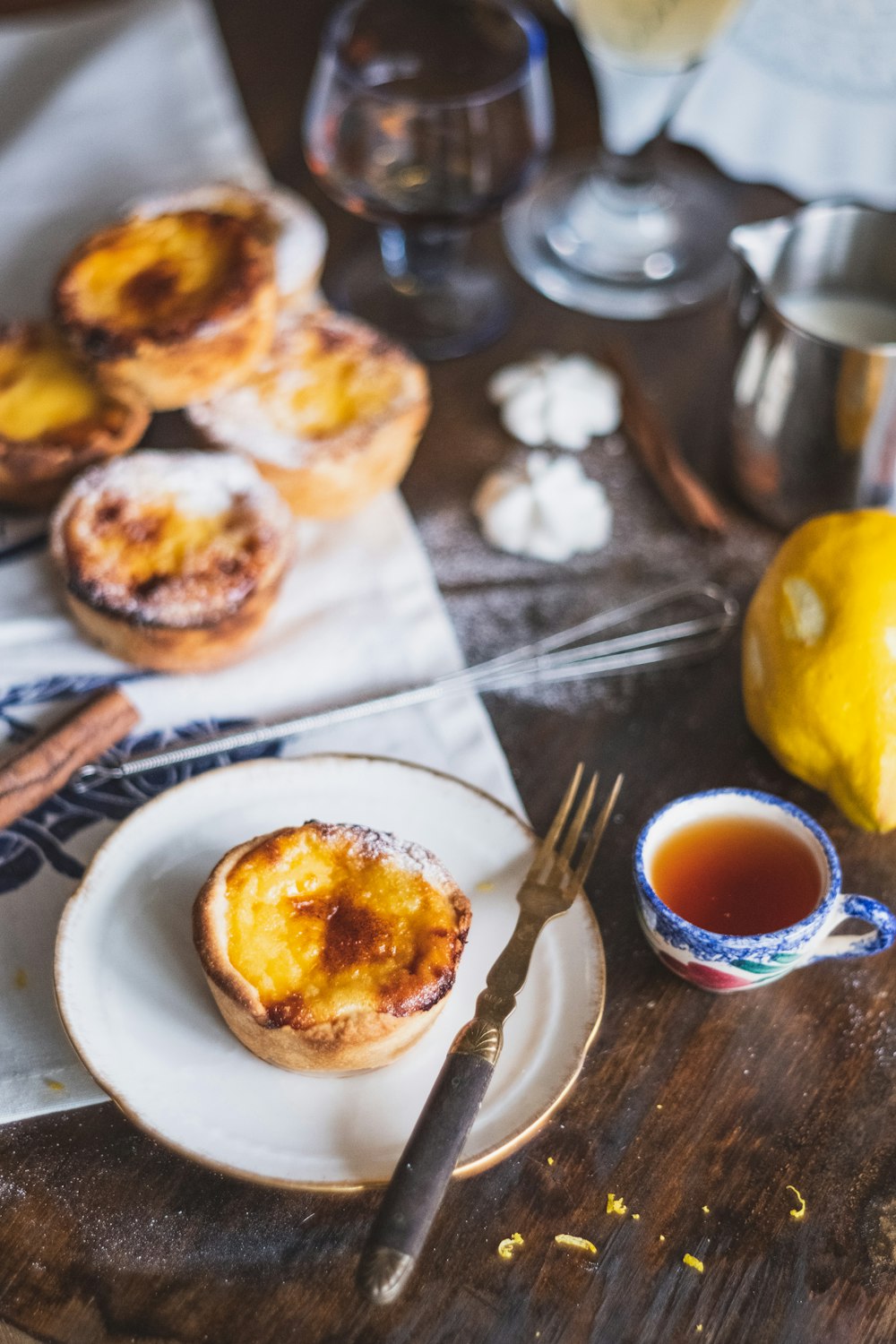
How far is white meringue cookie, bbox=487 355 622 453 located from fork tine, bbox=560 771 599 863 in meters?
0.47

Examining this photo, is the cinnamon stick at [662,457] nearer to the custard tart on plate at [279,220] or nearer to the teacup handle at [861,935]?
the custard tart on plate at [279,220]

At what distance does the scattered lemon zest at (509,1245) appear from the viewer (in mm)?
868

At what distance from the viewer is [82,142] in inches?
71.2

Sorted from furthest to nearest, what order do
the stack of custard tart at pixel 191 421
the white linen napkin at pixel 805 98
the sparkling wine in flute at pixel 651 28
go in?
the white linen napkin at pixel 805 98
the sparkling wine in flute at pixel 651 28
the stack of custard tart at pixel 191 421

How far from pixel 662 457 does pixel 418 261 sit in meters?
0.48

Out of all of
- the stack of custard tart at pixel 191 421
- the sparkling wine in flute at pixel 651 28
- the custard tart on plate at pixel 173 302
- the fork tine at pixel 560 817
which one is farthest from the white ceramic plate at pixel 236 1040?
the sparkling wine in flute at pixel 651 28

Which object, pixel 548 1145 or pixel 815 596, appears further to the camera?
pixel 815 596

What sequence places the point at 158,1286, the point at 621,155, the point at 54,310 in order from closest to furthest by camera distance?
the point at 158,1286
the point at 54,310
the point at 621,155

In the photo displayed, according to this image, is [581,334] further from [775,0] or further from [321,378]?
[775,0]

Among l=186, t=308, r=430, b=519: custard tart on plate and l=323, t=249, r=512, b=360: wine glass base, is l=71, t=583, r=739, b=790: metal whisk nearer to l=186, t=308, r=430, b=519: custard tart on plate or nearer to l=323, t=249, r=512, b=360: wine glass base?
l=186, t=308, r=430, b=519: custard tart on plate

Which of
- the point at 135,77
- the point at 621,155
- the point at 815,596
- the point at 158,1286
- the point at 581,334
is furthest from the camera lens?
the point at 135,77

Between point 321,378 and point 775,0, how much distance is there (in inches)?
42.5

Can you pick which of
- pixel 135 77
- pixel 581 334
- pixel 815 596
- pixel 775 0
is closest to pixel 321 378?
pixel 581 334

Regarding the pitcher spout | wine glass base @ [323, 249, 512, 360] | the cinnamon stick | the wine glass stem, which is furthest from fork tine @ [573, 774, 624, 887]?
the wine glass stem
